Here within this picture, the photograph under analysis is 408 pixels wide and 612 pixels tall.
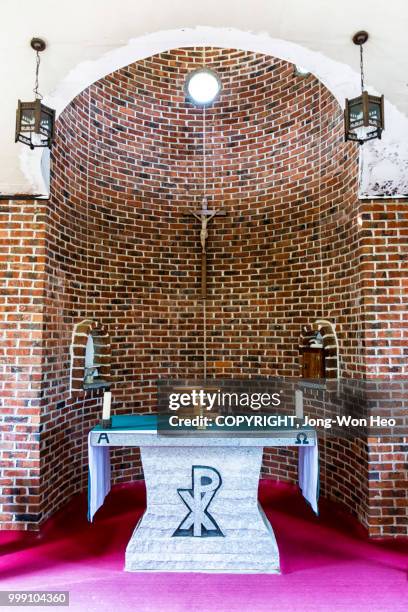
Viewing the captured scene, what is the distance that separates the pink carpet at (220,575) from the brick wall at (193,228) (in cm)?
63

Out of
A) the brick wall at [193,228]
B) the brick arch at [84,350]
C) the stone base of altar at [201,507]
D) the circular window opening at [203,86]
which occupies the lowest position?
the stone base of altar at [201,507]

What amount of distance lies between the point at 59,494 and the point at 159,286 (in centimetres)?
244

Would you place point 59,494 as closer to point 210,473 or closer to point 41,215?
point 210,473

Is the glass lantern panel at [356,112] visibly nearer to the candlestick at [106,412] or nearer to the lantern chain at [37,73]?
the lantern chain at [37,73]

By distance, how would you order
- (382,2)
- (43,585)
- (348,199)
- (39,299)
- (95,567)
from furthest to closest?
1. (348,199)
2. (39,299)
3. (95,567)
4. (43,585)
5. (382,2)

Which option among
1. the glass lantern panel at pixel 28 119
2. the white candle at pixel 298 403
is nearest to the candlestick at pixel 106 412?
the white candle at pixel 298 403

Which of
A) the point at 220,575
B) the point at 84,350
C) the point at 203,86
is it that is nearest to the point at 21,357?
the point at 84,350

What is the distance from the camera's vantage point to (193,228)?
5617 mm

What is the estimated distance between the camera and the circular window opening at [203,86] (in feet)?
17.9

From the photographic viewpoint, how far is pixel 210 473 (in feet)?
11.3

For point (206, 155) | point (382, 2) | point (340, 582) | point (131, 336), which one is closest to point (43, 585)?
point (340, 582)

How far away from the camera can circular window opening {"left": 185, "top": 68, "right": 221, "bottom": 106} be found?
17.9 ft

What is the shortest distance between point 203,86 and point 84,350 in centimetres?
339

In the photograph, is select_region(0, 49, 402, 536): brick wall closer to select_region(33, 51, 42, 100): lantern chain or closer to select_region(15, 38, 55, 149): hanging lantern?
select_region(33, 51, 42, 100): lantern chain
